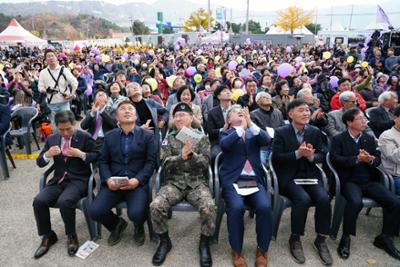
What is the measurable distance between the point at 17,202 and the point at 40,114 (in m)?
2.97

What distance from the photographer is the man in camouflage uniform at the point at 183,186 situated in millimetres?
3027

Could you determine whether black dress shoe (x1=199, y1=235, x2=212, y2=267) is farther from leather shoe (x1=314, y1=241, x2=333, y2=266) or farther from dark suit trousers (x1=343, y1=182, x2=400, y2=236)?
dark suit trousers (x1=343, y1=182, x2=400, y2=236)

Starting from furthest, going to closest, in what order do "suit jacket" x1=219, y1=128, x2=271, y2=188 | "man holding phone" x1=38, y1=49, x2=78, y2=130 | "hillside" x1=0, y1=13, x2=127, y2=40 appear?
"hillside" x1=0, y1=13, x2=127, y2=40
"man holding phone" x1=38, y1=49, x2=78, y2=130
"suit jacket" x1=219, y1=128, x2=271, y2=188

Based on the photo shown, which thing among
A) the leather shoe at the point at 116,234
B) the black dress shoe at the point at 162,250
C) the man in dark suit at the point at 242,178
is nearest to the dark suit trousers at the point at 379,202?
the man in dark suit at the point at 242,178

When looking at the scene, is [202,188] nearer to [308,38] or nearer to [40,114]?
[40,114]

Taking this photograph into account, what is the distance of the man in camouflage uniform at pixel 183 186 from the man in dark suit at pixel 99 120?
132 cm

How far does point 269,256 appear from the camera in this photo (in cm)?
311

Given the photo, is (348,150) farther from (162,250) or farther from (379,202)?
(162,250)

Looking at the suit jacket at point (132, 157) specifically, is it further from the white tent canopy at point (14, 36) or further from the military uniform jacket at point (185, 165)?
the white tent canopy at point (14, 36)

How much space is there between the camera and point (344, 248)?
3.13 meters

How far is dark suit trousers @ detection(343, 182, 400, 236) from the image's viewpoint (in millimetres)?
3127

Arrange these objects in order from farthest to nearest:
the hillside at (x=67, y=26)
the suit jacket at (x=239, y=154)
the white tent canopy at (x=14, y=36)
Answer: the hillside at (x=67, y=26) < the white tent canopy at (x=14, y=36) < the suit jacket at (x=239, y=154)

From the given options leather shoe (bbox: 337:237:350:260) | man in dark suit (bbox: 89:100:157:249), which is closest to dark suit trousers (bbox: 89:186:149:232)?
man in dark suit (bbox: 89:100:157:249)

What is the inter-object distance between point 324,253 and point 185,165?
1.70 meters
